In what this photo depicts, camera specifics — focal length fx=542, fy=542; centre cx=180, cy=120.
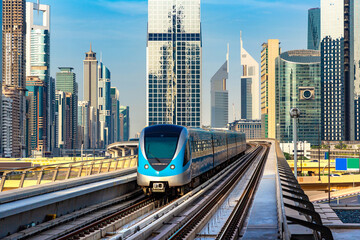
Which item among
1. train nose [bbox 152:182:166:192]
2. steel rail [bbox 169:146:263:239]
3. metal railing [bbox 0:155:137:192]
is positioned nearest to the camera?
steel rail [bbox 169:146:263:239]

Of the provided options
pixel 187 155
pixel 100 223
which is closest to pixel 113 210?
pixel 100 223

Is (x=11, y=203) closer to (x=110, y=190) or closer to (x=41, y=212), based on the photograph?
(x=41, y=212)

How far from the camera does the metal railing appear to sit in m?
16.6

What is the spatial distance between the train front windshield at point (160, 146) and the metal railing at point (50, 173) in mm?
2671

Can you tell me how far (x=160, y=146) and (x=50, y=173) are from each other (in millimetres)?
5459

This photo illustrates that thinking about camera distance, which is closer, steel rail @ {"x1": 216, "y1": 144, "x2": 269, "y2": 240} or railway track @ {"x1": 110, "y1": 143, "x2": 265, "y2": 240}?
railway track @ {"x1": 110, "y1": 143, "x2": 265, "y2": 240}

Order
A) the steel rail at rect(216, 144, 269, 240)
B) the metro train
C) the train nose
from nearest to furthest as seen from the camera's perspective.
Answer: the steel rail at rect(216, 144, 269, 240)
the train nose
the metro train

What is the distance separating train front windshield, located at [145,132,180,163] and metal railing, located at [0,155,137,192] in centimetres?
267

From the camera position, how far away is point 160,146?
23.0 metres

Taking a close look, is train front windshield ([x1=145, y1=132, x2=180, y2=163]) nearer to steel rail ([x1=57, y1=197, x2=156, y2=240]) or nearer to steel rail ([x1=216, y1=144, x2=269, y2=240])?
steel rail ([x1=57, y1=197, x2=156, y2=240])

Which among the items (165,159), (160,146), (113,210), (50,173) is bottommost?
(113,210)

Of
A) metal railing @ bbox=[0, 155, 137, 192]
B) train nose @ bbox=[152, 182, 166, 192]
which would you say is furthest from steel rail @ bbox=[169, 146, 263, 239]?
metal railing @ bbox=[0, 155, 137, 192]

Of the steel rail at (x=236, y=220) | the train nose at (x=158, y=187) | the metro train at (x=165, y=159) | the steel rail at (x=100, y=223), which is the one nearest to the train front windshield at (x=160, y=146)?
the metro train at (x=165, y=159)

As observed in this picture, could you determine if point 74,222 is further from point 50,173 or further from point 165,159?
point 165,159
